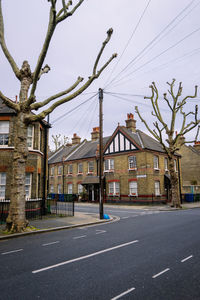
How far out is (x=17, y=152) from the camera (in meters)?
10.3

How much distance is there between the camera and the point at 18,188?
1007 centimetres

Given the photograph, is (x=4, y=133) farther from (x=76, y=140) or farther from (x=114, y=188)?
(x=76, y=140)

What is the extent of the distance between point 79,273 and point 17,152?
6.87m

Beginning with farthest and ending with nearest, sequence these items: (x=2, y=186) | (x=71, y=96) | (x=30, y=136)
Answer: (x=30, y=136) < (x=2, y=186) < (x=71, y=96)

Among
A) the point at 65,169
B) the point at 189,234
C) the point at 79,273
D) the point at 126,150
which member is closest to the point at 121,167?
the point at 126,150

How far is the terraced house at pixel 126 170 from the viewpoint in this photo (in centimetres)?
2803

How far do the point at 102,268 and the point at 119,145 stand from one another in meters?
26.2

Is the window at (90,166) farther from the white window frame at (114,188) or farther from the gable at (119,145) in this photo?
the white window frame at (114,188)

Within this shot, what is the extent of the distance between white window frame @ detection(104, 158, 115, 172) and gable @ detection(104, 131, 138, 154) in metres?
1.23

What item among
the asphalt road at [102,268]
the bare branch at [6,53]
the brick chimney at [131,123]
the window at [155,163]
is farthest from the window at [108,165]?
the asphalt road at [102,268]

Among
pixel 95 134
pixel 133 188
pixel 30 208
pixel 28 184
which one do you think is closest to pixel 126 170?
pixel 133 188

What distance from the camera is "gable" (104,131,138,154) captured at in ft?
98.1

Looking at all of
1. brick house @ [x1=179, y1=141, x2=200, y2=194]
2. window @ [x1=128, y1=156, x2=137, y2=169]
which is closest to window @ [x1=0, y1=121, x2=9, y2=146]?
window @ [x1=128, y1=156, x2=137, y2=169]

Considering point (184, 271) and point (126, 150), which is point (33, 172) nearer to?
point (184, 271)
